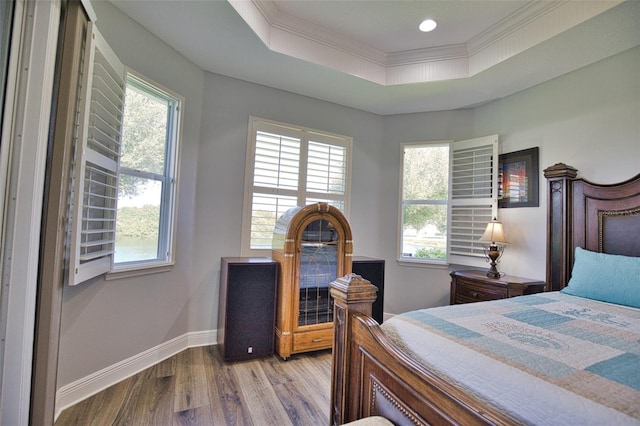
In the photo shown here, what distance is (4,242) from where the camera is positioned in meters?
1.27

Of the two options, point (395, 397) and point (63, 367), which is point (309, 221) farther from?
point (63, 367)

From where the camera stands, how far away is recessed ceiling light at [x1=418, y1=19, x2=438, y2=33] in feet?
8.48

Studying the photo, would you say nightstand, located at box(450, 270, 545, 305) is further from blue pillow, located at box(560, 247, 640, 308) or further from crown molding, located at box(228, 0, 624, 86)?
crown molding, located at box(228, 0, 624, 86)

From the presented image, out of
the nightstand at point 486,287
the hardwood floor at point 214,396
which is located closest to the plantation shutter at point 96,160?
the hardwood floor at point 214,396

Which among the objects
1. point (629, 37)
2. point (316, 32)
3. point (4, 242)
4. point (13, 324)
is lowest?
point (13, 324)

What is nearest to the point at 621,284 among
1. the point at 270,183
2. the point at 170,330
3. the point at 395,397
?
the point at 395,397

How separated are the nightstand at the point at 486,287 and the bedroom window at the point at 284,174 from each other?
1527 mm

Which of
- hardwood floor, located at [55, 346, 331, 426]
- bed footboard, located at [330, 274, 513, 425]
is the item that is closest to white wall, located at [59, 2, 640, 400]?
hardwood floor, located at [55, 346, 331, 426]

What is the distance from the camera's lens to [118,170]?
7.19ft

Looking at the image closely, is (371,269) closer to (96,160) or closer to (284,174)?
(284,174)

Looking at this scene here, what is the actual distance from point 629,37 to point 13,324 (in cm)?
422

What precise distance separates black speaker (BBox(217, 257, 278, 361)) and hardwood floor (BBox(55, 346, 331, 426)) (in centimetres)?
13

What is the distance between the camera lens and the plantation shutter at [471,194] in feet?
10.9

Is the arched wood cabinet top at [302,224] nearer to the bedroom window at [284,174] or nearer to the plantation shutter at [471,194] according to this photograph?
the bedroom window at [284,174]
